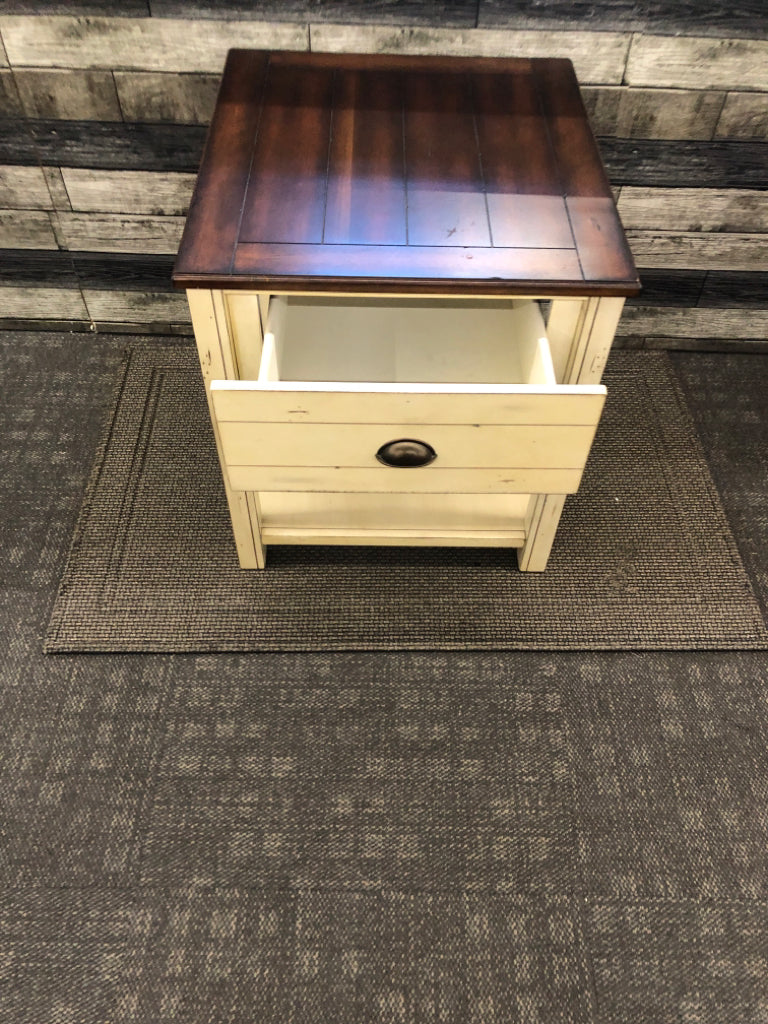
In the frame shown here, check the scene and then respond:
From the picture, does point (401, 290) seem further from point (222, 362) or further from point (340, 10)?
point (340, 10)

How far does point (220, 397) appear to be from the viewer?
0.87 meters

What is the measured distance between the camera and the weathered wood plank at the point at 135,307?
1501mm

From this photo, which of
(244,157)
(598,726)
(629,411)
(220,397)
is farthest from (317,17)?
(598,726)

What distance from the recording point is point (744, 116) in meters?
1.25

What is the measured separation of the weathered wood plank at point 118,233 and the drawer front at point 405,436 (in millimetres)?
649

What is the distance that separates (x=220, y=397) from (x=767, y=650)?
0.85 metres

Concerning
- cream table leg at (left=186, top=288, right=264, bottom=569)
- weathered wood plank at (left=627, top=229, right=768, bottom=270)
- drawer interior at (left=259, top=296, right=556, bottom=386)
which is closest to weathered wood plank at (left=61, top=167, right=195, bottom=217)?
drawer interior at (left=259, top=296, right=556, bottom=386)

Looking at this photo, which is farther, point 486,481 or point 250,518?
point 250,518

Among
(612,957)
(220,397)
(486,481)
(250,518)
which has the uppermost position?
(220,397)

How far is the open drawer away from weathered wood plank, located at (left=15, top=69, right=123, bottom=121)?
0.48 m

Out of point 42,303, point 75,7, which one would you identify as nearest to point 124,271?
point 42,303

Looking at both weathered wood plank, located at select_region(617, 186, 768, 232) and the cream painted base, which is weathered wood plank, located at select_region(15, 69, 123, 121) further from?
weathered wood plank, located at select_region(617, 186, 768, 232)

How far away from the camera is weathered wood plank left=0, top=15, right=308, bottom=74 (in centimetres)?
115

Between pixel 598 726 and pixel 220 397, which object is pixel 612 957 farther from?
pixel 220 397
